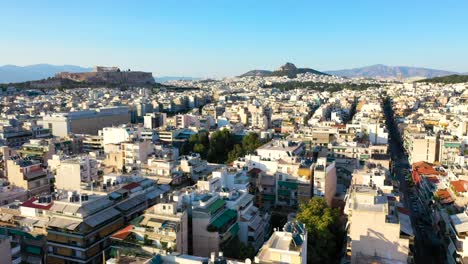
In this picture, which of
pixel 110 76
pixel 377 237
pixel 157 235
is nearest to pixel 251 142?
pixel 377 237

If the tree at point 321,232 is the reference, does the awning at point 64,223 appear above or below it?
above

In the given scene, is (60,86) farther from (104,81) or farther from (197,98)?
(197,98)

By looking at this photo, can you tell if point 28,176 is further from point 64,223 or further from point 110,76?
point 110,76

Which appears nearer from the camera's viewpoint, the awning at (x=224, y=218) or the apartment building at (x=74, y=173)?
the awning at (x=224, y=218)

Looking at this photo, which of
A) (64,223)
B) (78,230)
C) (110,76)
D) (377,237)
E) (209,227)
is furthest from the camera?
(110,76)

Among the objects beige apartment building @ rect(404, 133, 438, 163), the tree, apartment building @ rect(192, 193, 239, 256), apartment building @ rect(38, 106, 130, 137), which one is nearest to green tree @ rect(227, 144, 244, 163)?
beige apartment building @ rect(404, 133, 438, 163)

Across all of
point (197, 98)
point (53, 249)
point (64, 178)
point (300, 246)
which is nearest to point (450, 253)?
point (300, 246)

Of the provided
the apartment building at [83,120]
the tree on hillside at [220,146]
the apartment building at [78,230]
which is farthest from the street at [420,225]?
the apartment building at [83,120]

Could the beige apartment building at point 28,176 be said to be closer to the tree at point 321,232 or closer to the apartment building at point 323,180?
the tree at point 321,232
